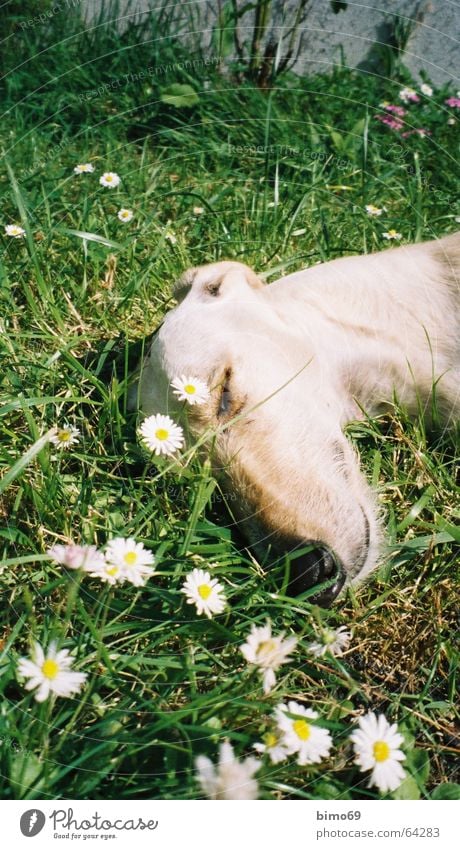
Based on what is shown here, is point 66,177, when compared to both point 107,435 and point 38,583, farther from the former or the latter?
point 38,583

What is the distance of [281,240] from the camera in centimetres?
365

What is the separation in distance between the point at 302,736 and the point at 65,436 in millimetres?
1285

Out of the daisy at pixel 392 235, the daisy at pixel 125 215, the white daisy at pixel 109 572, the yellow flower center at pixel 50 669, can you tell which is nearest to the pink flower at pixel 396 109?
the daisy at pixel 392 235

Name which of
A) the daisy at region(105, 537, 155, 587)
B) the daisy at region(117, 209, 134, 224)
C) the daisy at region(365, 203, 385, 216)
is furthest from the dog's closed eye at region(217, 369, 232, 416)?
the daisy at region(365, 203, 385, 216)

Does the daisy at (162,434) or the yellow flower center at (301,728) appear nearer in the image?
the yellow flower center at (301,728)

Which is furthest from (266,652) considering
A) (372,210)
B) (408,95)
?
(408,95)

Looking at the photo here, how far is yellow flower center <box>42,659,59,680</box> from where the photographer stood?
168 centimetres

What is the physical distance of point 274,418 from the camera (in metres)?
2.33

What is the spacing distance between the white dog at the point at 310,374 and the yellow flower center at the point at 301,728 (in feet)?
1.45

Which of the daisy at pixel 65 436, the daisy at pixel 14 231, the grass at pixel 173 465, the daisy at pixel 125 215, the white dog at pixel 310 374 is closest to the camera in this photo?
the grass at pixel 173 465

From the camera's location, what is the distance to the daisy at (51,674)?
64.8 inches

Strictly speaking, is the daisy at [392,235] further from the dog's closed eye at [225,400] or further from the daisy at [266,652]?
the daisy at [266,652]
